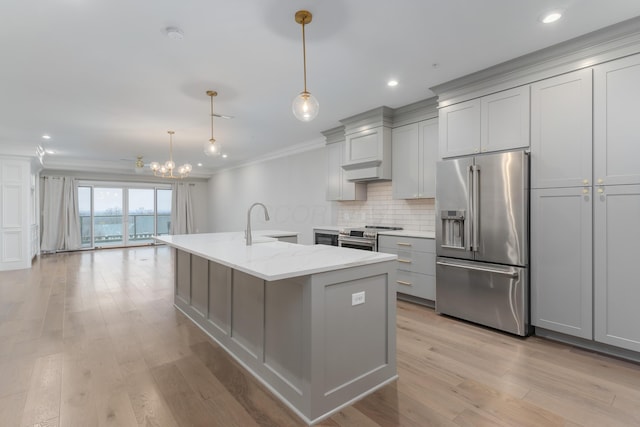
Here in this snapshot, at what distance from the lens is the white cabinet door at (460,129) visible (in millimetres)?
3373

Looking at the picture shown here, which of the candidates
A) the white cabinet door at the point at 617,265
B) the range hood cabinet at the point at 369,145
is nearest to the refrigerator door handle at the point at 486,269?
the white cabinet door at the point at 617,265

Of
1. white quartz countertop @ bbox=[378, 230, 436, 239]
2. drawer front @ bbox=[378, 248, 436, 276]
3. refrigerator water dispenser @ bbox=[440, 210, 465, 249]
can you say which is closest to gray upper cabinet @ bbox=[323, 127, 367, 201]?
white quartz countertop @ bbox=[378, 230, 436, 239]

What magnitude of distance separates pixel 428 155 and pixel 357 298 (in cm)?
280

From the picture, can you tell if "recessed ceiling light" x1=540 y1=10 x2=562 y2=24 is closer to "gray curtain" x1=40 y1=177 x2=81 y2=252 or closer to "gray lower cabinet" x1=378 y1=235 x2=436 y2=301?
"gray lower cabinet" x1=378 y1=235 x2=436 y2=301

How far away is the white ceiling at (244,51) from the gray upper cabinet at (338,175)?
0.72 metres

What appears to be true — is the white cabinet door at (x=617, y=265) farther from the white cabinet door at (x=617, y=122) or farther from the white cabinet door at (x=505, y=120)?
the white cabinet door at (x=505, y=120)

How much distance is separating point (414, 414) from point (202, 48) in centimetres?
322

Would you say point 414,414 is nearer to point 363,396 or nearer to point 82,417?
point 363,396

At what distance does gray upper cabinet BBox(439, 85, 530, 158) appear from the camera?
10.0ft

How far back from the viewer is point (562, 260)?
111 inches

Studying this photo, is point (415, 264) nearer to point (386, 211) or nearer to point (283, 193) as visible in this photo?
point (386, 211)

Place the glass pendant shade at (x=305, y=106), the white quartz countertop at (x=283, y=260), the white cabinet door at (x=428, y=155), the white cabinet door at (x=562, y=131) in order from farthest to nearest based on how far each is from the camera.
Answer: the white cabinet door at (x=428, y=155)
the white cabinet door at (x=562, y=131)
the glass pendant shade at (x=305, y=106)
the white quartz countertop at (x=283, y=260)

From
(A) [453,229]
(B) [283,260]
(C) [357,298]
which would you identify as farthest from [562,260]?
(B) [283,260]

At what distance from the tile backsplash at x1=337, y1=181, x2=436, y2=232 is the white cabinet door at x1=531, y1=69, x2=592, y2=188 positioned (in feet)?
5.30
